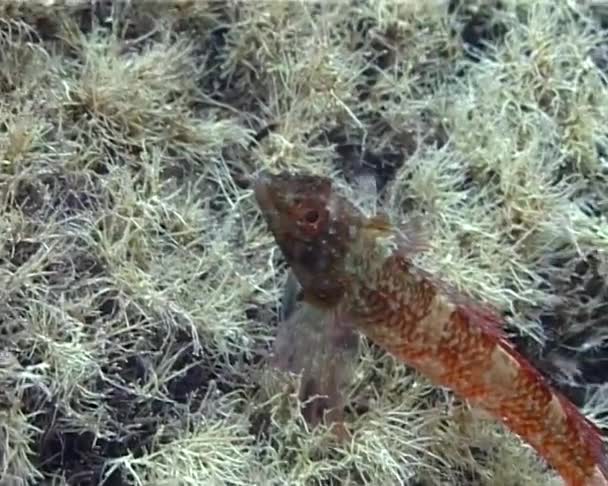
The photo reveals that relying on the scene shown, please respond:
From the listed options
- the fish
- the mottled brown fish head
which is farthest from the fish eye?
the fish

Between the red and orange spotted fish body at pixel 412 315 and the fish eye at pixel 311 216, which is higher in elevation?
the fish eye at pixel 311 216

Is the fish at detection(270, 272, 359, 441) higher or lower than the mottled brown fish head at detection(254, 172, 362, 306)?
lower

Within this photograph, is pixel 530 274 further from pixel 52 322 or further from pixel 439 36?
pixel 52 322

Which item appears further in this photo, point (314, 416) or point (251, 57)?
point (251, 57)

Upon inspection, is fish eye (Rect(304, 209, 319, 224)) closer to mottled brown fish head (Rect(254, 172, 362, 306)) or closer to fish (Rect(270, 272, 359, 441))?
mottled brown fish head (Rect(254, 172, 362, 306))

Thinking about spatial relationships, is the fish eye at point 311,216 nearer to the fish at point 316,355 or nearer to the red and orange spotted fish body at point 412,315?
the red and orange spotted fish body at point 412,315

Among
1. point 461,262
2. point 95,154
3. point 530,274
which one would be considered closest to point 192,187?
point 95,154

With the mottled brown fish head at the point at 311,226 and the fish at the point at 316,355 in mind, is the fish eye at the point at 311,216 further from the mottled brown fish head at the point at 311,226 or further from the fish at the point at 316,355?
the fish at the point at 316,355

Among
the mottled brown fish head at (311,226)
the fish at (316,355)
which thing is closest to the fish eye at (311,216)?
the mottled brown fish head at (311,226)
